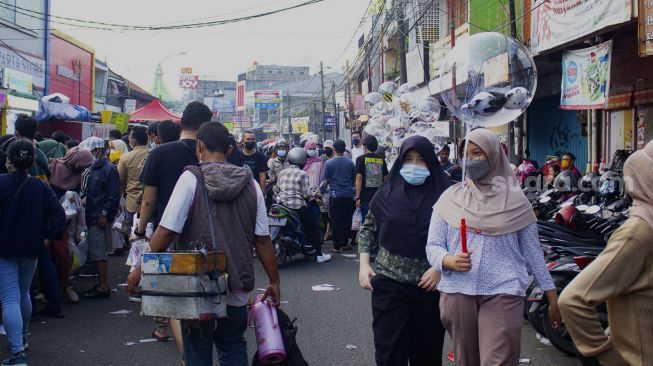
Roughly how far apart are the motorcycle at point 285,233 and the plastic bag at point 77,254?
2.93 metres

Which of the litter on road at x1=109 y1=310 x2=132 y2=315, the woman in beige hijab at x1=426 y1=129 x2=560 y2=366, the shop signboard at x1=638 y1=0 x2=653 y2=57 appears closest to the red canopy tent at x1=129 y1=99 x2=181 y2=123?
the litter on road at x1=109 y1=310 x2=132 y2=315

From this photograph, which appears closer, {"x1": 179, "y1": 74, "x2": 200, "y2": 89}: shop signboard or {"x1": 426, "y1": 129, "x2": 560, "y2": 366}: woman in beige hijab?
{"x1": 426, "y1": 129, "x2": 560, "y2": 366}: woman in beige hijab

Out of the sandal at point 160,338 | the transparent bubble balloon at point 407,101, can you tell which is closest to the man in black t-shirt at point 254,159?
the sandal at point 160,338

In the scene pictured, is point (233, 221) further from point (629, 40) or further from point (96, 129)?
point (96, 129)

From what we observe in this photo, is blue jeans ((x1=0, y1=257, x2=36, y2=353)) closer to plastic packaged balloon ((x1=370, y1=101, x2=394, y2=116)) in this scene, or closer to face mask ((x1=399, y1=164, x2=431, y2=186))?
face mask ((x1=399, y1=164, x2=431, y2=186))

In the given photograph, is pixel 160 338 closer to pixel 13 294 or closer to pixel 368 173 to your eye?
pixel 13 294

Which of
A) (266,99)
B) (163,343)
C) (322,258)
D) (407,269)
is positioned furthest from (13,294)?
(266,99)

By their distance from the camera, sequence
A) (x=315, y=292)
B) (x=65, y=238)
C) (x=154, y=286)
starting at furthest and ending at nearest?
(x=315, y=292) < (x=65, y=238) < (x=154, y=286)

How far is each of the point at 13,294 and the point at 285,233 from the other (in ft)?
18.2

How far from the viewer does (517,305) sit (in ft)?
12.3

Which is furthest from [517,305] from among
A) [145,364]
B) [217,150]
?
[145,364]

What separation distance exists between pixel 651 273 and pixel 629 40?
11019mm

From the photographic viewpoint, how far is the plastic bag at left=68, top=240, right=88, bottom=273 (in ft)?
26.5

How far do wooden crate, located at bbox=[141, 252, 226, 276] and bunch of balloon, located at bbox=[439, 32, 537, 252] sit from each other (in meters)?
2.21
